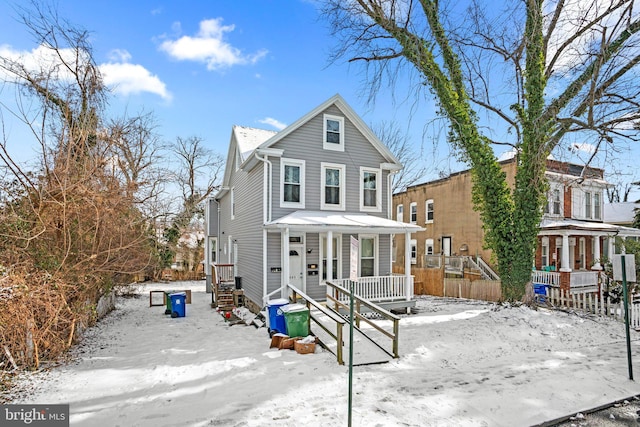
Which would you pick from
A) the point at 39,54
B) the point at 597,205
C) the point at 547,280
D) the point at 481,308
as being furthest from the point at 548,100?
the point at 39,54

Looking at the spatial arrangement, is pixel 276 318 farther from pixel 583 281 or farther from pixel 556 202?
pixel 556 202

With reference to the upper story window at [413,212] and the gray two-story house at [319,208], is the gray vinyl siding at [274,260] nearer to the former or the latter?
the gray two-story house at [319,208]

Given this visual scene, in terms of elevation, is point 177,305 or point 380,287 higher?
point 380,287

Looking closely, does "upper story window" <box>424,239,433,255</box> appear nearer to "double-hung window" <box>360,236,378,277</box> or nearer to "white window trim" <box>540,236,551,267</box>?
"white window trim" <box>540,236,551,267</box>

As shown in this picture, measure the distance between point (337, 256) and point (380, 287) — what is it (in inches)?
75.6

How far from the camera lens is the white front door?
40.2 feet

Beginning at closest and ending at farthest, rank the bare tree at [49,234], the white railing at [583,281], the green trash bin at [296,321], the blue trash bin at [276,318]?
1. the bare tree at [49,234]
2. the green trash bin at [296,321]
3. the blue trash bin at [276,318]
4. the white railing at [583,281]

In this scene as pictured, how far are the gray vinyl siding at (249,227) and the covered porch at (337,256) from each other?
1009 millimetres

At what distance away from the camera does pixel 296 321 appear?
27.1 ft

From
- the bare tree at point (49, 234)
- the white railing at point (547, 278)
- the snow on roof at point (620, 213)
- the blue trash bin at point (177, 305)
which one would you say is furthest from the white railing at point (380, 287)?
the snow on roof at point (620, 213)

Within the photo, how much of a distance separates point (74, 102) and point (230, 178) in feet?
24.1

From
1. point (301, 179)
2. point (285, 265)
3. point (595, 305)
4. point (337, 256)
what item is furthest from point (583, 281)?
point (285, 265)

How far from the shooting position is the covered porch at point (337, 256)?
36.7 ft

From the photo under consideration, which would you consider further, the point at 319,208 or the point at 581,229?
the point at 581,229
